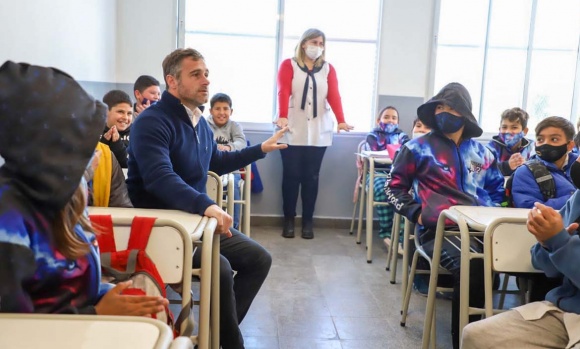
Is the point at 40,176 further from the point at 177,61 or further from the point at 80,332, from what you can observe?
the point at 177,61

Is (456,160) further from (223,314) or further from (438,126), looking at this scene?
(223,314)

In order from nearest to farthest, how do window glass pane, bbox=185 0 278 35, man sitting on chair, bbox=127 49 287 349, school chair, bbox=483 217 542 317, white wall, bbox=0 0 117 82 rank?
school chair, bbox=483 217 542 317, man sitting on chair, bbox=127 49 287 349, white wall, bbox=0 0 117 82, window glass pane, bbox=185 0 278 35

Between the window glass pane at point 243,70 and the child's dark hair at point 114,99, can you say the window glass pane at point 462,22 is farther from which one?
the child's dark hair at point 114,99

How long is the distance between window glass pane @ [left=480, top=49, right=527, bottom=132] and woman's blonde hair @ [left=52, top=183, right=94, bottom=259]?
181 inches

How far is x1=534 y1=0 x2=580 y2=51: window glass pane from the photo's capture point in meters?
4.92

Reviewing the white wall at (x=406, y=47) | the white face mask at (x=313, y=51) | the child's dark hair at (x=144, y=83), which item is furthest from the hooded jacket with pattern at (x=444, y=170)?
the white wall at (x=406, y=47)

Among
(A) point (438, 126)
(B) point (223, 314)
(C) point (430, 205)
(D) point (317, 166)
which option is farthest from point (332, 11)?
(B) point (223, 314)

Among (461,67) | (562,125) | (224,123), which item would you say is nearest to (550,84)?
(461,67)

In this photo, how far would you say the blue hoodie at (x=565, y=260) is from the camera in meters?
1.39

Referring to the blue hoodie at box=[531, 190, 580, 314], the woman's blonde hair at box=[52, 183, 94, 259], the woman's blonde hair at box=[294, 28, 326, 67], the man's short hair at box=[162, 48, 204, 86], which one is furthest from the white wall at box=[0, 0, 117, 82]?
the blue hoodie at box=[531, 190, 580, 314]

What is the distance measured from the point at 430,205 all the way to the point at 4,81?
183 cm

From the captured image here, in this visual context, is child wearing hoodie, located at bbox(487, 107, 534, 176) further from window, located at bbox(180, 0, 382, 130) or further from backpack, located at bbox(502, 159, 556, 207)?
window, located at bbox(180, 0, 382, 130)

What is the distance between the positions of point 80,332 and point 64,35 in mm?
2462

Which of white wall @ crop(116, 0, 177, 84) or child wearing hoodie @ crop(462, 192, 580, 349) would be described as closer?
child wearing hoodie @ crop(462, 192, 580, 349)
